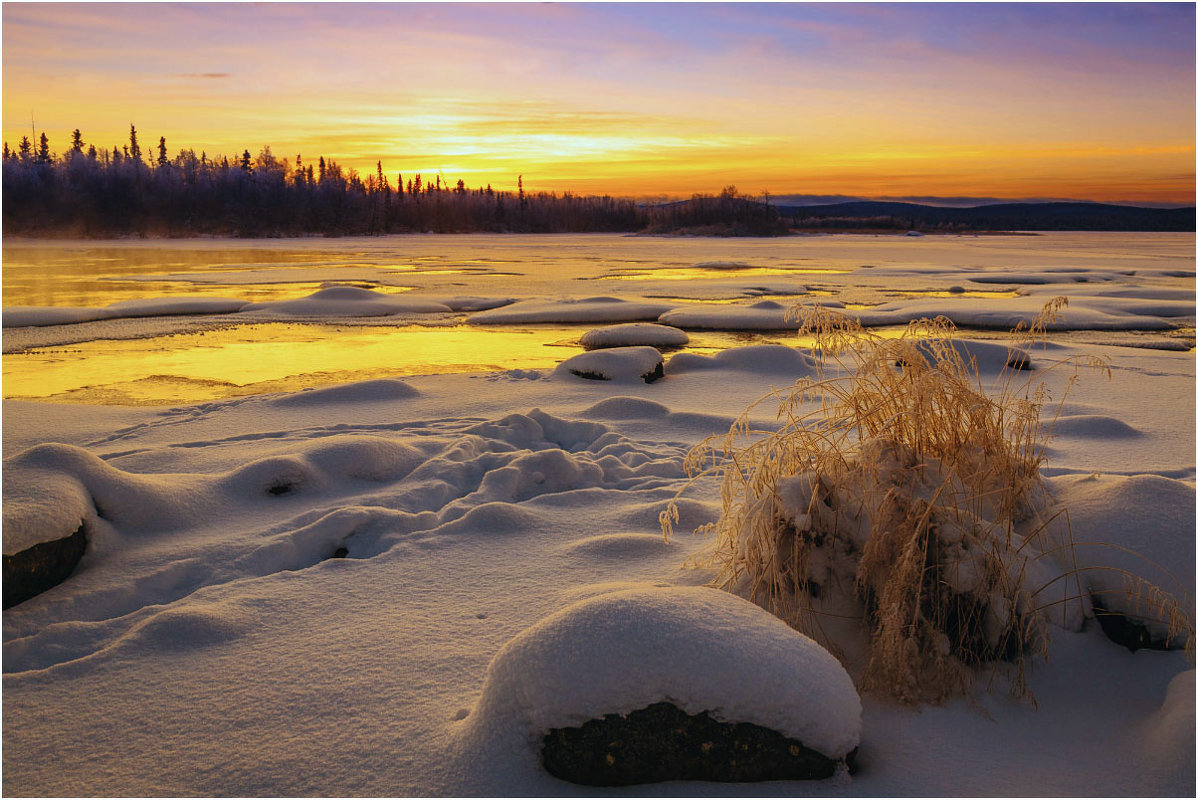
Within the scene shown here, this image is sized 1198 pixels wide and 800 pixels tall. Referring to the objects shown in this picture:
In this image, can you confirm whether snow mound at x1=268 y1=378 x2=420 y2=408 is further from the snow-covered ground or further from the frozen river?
the frozen river

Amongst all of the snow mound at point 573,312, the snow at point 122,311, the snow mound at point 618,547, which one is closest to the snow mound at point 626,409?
the snow mound at point 618,547

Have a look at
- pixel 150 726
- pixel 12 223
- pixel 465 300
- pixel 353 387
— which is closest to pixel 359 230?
pixel 12 223

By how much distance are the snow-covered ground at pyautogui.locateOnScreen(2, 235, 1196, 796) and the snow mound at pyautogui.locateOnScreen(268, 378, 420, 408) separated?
10 cm

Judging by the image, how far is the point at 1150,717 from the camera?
2482 millimetres

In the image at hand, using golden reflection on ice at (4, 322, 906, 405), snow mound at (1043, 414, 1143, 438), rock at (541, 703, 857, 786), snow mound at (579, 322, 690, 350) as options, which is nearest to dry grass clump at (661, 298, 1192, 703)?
rock at (541, 703, 857, 786)

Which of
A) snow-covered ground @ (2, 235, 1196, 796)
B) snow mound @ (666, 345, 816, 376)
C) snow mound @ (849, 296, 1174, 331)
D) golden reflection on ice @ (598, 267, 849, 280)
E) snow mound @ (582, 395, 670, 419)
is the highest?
A: golden reflection on ice @ (598, 267, 849, 280)

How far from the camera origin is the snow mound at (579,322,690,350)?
1097 cm

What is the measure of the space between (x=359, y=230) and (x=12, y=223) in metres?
28.7

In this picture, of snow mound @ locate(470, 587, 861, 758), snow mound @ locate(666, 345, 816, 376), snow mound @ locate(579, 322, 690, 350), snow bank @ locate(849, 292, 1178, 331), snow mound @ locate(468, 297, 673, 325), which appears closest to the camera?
snow mound @ locate(470, 587, 861, 758)

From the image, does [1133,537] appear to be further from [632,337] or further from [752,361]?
[632,337]

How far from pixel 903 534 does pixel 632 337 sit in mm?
8340

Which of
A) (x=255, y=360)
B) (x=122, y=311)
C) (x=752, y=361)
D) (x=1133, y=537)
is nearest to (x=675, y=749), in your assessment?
(x=1133, y=537)

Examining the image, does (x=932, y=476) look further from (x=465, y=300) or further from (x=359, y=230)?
(x=359, y=230)

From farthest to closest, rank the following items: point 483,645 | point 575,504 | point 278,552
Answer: point 575,504 → point 278,552 → point 483,645
